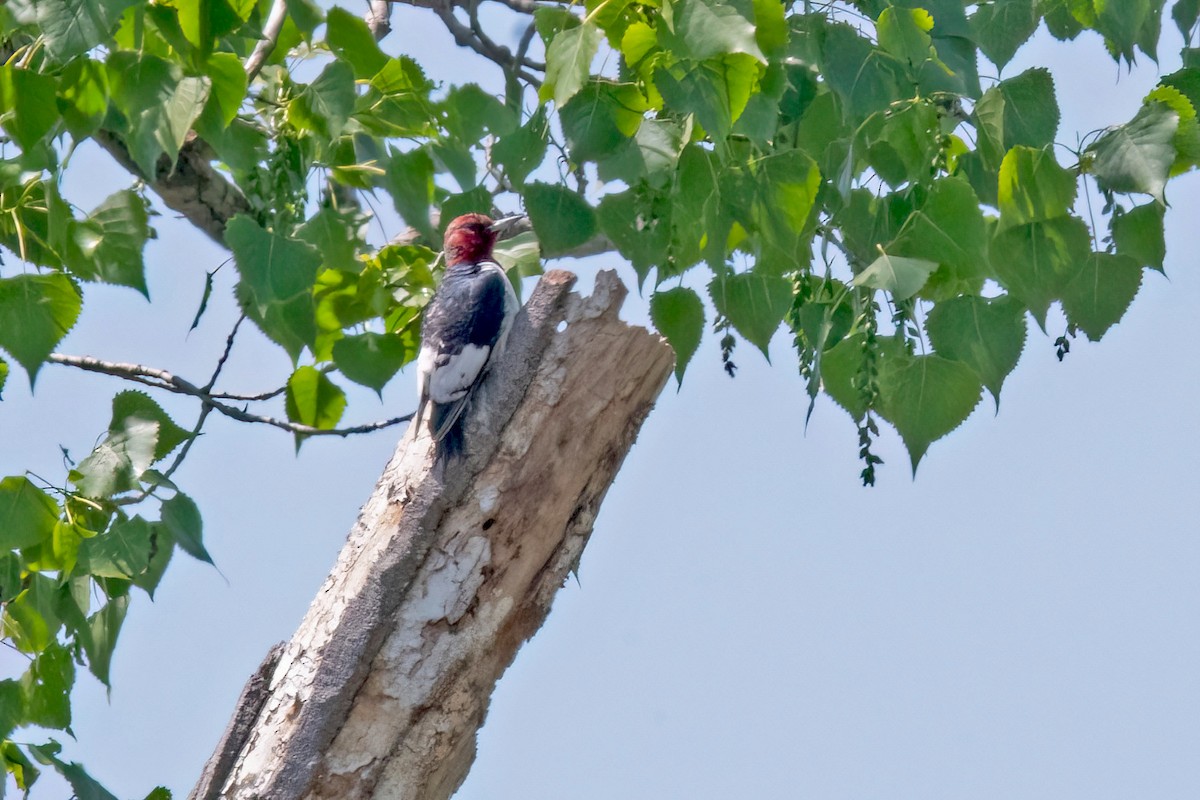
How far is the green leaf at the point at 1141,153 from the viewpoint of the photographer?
4.74ft

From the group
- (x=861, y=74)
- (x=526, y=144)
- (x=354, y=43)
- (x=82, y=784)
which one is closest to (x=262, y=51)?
(x=354, y=43)

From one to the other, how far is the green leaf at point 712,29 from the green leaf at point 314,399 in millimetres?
1214

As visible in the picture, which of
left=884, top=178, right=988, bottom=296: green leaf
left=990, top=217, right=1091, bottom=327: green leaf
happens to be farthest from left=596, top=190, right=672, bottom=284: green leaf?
left=990, top=217, right=1091, bottom=327: green leaf

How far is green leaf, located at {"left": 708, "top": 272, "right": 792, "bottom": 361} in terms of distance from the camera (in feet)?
5.36

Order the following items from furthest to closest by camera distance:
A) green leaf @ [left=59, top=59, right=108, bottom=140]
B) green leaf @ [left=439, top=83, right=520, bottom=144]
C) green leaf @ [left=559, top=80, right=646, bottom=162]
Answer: green leaf @ [left=439, top=83, right=520, bottom=144] → green leaf @ [left=59, top=59, right=108, bottom=140] → green leaf @ [left=559, top=80, right=646, bottom=162]

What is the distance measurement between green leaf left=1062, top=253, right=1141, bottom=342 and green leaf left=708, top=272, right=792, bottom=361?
1.18 ft

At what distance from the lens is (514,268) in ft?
7.93

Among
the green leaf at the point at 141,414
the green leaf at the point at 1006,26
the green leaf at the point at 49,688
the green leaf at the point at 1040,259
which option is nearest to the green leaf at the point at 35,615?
the green leaf at the point at 49,688

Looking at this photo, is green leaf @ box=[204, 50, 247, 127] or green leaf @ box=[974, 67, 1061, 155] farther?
green leaf @ box=[204, 50, 247, 127]

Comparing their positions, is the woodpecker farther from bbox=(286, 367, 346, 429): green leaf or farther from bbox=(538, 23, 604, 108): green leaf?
bbox=(538, 23, 604, 108): green leaf

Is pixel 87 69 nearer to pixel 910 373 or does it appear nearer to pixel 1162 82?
pixel 910 373

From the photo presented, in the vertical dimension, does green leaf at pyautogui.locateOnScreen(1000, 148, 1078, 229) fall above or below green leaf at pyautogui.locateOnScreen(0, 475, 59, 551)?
above

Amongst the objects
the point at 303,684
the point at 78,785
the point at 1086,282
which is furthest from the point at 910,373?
the point at 78,785

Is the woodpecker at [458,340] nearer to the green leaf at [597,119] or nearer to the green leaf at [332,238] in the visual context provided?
the green leaf at [332,238]
